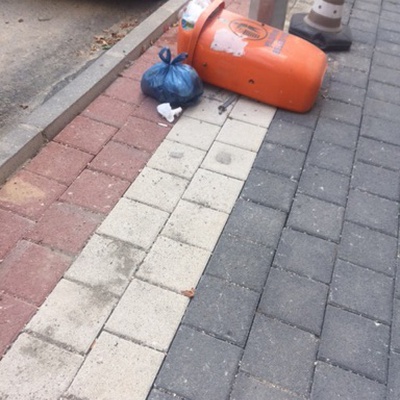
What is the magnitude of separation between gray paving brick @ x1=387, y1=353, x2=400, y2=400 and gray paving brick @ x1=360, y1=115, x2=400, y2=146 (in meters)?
1.97

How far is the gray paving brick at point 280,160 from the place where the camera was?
346 centimetres

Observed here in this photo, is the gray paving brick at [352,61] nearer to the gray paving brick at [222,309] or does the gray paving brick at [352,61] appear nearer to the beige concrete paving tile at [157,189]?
the beige concrete paving tile at [157,189]

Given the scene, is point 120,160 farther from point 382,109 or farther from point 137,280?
point 382,109

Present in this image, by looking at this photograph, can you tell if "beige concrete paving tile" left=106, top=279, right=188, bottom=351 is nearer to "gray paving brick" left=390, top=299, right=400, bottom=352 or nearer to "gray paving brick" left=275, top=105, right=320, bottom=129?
"gray paving brick" left=390, top=299, right=400, bottom=352

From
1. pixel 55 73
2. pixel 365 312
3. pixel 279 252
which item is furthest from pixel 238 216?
pixel 55 73

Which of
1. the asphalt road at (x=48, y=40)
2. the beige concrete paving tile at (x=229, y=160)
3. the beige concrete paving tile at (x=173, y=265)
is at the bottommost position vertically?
the asphalt road at (x=48, y=40)

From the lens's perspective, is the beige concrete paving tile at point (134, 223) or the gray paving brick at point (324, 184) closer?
the beige concrete paving tile at point (134, 223)

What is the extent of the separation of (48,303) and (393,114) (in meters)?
3.18

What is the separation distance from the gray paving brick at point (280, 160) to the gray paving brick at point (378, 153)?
482 millimetres

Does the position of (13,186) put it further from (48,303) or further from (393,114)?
(393,114)

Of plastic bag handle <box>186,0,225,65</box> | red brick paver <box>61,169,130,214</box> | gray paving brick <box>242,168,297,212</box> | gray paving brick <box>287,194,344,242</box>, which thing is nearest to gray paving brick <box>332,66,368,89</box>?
plastic bag handle <box>186,0,225,65</box>

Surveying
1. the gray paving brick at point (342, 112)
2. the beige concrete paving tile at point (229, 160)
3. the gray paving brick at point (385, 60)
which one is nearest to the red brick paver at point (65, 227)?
the beige concrete paving tile at point (229, 160)

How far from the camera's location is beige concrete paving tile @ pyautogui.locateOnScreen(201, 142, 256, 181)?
3387 mm

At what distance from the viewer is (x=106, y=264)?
267 cm
